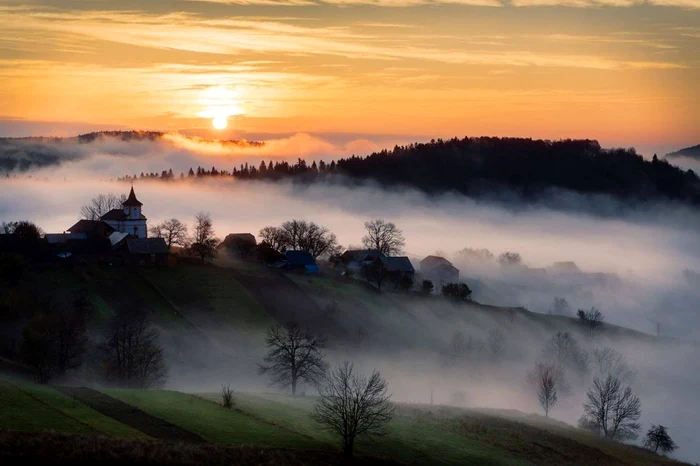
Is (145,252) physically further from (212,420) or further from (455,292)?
(212,420)

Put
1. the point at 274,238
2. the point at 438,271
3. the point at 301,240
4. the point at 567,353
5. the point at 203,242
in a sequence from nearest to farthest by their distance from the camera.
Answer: the point at 567,353 → the point at 203,242 → the point at 301,240 → the point at 274,238 → the point at 438,271

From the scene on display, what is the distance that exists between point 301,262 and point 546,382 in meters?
51.5

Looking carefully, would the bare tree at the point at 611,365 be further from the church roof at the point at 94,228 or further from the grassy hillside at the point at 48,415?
the grassy hillside at the point at 48,415

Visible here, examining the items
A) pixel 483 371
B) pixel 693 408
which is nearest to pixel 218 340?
pixel 483 371

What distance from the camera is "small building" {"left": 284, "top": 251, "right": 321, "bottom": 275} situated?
14662 cm

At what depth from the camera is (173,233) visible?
497 ft

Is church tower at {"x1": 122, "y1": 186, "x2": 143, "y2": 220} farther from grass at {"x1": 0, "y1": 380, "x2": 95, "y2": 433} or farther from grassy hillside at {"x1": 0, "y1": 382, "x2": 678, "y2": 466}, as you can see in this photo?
grass at {"x1": 0, "y1": 380, "x2": 95, "y2": 433}

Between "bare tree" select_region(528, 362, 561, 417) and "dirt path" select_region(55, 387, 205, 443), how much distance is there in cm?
5723

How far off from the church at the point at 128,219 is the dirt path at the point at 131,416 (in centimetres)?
8714

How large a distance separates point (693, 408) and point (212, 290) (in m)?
64.6

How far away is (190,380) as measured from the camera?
91.8 meters

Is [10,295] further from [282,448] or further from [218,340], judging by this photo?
[282,448]

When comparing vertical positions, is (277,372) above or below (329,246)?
below

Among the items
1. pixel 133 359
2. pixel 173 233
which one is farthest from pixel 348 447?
pixel 173 233
